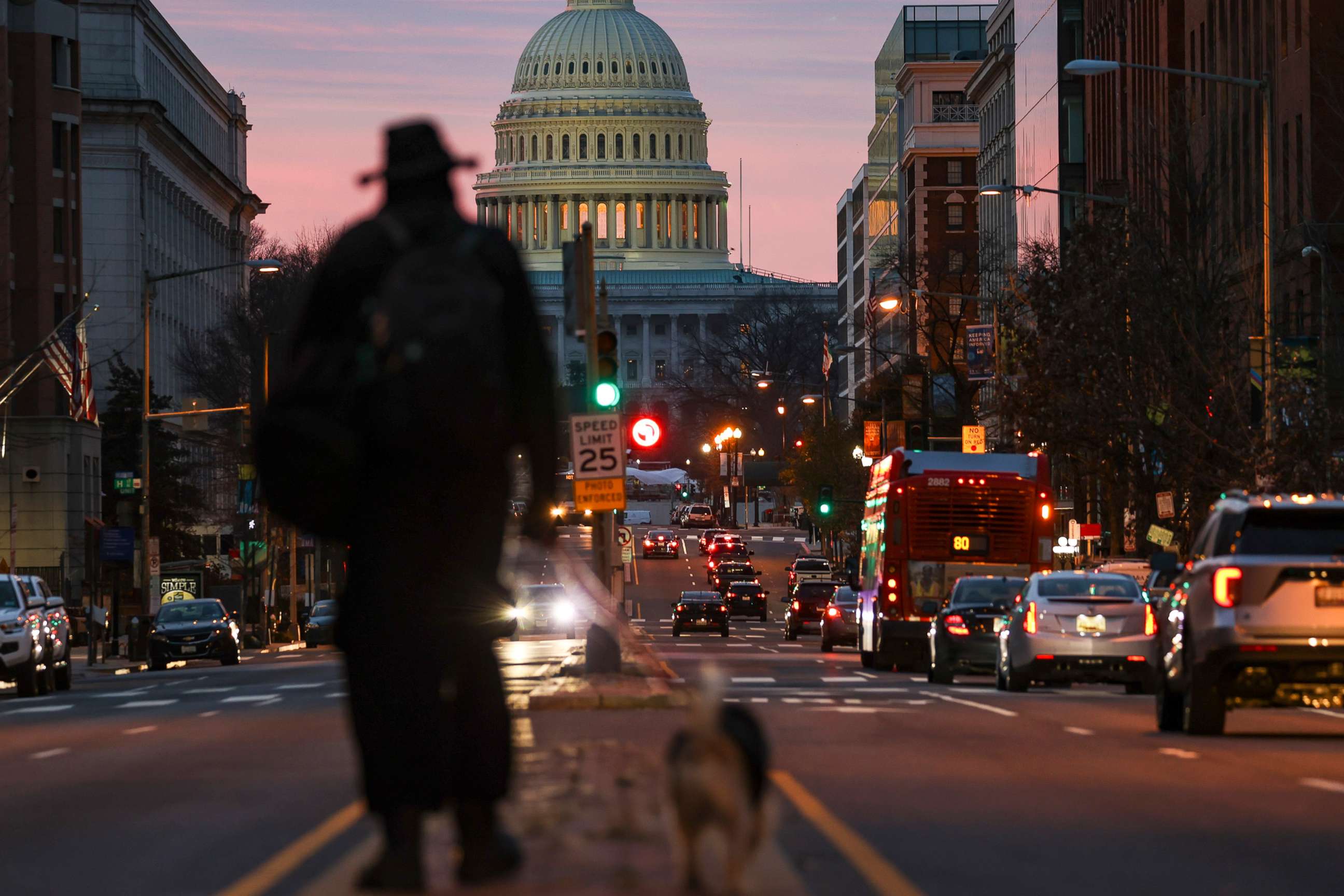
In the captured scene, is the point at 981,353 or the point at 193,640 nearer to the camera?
the point at 193,640

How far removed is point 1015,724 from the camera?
65.4 feet

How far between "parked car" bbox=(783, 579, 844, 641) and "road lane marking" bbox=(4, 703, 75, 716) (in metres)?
36.0

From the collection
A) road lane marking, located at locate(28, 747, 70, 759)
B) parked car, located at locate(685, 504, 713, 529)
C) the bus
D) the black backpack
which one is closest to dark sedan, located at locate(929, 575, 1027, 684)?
the bus

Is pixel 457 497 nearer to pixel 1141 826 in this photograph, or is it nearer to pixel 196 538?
pixel 1141 826

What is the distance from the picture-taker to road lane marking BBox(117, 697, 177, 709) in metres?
27.1

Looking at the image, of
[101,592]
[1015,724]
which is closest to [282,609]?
[101,592]

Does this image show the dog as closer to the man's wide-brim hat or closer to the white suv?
the man's wide-brim hat

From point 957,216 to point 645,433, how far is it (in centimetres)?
9289

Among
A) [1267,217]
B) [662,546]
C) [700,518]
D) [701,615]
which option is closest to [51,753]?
[1267,217]

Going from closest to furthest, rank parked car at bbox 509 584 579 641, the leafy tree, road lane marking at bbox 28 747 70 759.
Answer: road lane marking at bbox 28 747 70 759
parked car at bbox 509 584 579 641
the leafy tree

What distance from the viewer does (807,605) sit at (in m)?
64.4

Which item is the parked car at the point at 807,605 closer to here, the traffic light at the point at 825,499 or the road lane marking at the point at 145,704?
the traffic light at the point at 825,499

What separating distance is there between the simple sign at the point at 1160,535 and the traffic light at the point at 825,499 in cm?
1675

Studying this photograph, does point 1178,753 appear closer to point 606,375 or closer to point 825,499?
point 606,375
